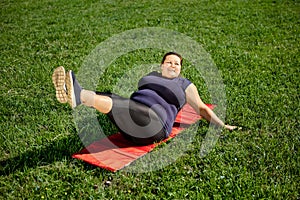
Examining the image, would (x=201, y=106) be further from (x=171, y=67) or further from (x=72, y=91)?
(x=72, y=91)

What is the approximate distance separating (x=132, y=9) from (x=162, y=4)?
1364mm

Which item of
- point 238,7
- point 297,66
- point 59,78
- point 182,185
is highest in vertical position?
point 238,7

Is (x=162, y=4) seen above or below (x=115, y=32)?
above

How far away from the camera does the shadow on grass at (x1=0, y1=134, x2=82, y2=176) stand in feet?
12.1

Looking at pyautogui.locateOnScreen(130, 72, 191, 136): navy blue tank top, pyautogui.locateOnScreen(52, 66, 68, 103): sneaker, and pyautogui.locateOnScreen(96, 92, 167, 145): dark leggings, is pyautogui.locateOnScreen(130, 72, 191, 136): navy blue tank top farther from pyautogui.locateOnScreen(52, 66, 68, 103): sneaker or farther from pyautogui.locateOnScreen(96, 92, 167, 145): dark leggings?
pyautogui.locateOnScreen(52, 66, 68, 103): sneaker

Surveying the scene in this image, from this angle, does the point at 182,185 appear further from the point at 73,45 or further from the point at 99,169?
the point at 73,45

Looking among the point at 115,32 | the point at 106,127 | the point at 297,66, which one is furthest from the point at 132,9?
the point at 106,127

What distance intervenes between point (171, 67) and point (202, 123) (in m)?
0.89

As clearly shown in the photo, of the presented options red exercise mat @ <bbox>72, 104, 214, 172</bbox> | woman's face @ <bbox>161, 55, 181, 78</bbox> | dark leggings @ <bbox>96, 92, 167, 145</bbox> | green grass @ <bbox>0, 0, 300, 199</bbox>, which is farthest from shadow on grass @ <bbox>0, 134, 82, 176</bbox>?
woman's face @ <bbox>161, 55, 181, 78</bbox>

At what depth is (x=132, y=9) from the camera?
12164 millimetres

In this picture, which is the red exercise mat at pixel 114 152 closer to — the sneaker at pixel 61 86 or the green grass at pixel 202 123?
the green grass at pixel 202 123

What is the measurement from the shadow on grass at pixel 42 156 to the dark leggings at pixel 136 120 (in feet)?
2.09

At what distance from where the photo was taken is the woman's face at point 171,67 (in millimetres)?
4691

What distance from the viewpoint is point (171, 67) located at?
469cm
